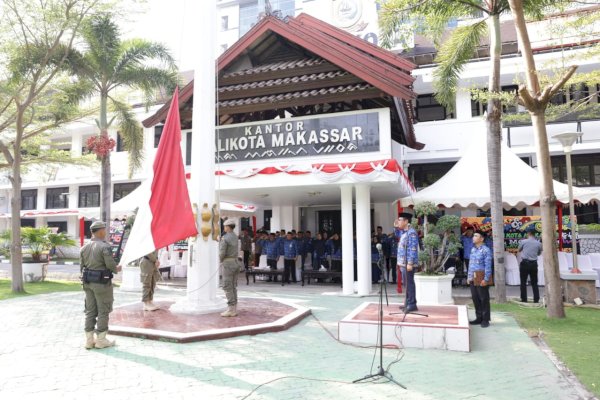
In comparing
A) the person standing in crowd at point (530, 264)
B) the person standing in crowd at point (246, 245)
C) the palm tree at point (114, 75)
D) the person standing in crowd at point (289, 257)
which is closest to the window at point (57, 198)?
the palm tree at point (114, 75)

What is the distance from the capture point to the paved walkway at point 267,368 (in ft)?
15.2

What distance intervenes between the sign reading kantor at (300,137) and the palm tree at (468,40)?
274 centimetres

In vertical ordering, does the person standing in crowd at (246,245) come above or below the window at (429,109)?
below

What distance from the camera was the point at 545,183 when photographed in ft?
27.8

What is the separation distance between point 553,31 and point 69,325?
11320 millimetres

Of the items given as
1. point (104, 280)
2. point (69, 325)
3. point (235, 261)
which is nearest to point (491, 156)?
point (235, 261)

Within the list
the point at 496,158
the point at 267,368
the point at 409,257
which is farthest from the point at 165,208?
the point at 496,158

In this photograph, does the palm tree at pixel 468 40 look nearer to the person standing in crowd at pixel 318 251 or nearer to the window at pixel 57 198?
the person standing in crowd at pixel 318 251

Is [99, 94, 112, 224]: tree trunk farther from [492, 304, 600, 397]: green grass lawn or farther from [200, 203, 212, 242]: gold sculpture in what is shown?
[492, 304, 600, 397]: green grass lawn

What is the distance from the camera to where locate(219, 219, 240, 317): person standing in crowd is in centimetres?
809

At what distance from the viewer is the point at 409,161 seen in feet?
64.2

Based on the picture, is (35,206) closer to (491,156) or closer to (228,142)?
(228,142)

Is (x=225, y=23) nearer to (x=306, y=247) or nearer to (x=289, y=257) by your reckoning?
(x=306, y=247)

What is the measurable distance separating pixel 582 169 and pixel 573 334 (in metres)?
13.4
